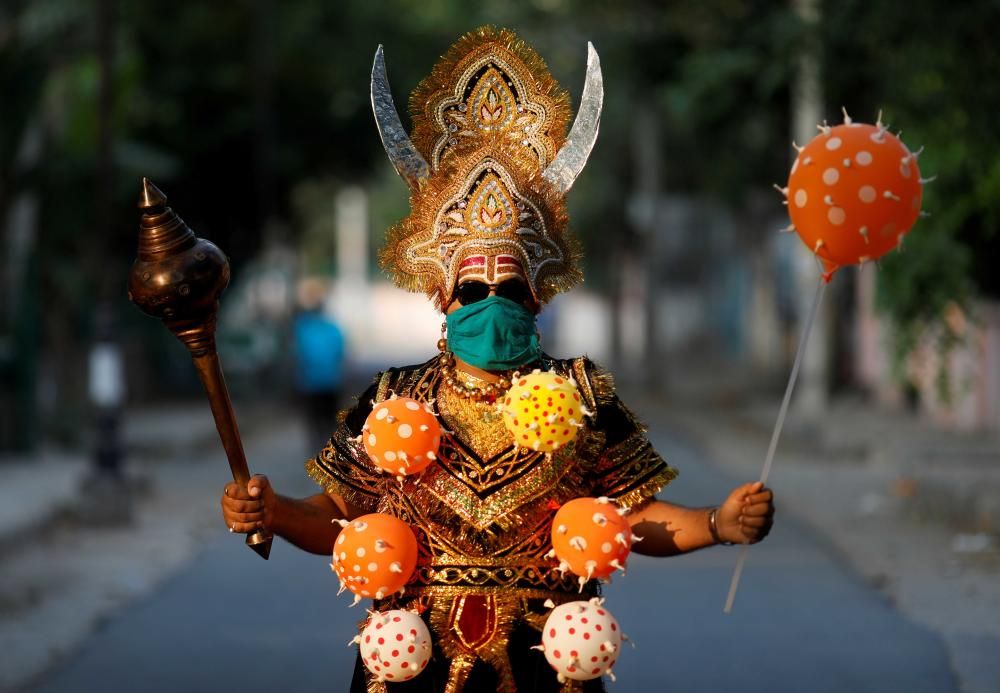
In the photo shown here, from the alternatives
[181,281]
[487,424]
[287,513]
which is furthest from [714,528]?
[181,281]

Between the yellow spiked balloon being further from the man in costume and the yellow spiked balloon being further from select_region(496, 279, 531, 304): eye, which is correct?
select_region(496, 279, 531, 304): eye

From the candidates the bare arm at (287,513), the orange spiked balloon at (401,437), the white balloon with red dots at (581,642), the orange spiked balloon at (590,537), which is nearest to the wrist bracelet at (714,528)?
the orange spiked balloon at (590,537)

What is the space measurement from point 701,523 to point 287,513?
1.06m

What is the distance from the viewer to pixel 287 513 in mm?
4238

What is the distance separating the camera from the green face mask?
13.9 feet

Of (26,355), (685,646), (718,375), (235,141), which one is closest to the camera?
(685,646)

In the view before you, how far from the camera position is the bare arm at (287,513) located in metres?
4.08

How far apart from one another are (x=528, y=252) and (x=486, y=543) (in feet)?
2.55

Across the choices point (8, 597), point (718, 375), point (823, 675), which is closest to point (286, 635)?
point (8, 597)

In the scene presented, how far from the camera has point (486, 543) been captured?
432cm

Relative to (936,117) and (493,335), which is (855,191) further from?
(936,117)

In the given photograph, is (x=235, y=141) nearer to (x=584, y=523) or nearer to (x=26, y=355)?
(x=26, y=355)

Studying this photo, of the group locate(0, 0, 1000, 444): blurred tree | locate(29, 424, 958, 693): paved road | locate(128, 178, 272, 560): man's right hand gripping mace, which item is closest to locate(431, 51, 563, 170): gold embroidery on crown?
locate(128, 178, 272, 560): man's right hand gripping mace

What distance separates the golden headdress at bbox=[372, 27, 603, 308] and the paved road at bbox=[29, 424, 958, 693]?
3693mm
